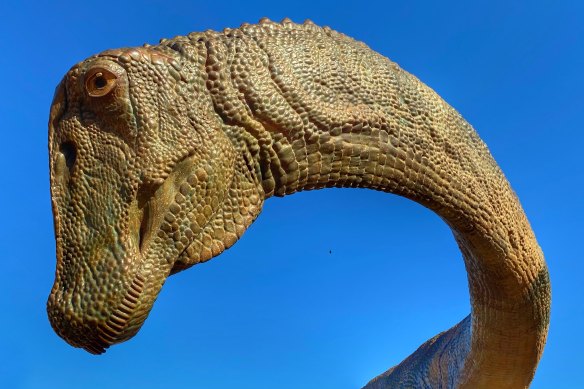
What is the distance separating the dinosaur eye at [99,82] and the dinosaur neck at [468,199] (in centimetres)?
46

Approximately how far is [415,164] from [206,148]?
79cm

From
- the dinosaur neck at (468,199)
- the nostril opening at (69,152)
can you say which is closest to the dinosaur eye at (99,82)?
the nostril opening at (69,152)

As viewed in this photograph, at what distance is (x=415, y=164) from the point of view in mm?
1937

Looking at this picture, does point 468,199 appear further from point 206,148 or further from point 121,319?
point 121,319

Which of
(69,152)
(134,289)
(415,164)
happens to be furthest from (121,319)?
(415,164)

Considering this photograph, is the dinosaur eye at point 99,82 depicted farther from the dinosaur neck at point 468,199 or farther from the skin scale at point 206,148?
the dinosaur neck at point 468,199

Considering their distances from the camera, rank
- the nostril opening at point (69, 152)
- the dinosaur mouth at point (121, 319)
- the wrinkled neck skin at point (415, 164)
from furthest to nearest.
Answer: the wrinkled neck skin at point (415, 164), the nostril opening at point (69, 152), the dinosaur mouth at point (121, 319)

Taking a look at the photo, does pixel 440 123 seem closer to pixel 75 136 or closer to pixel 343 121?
pixel 343 121

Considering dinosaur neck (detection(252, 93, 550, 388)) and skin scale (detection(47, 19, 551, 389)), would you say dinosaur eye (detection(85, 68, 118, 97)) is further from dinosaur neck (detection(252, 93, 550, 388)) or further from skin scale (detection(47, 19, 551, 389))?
dinosaur neck (detection(252, 93, 550, 388))

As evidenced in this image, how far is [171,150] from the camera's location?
144cm

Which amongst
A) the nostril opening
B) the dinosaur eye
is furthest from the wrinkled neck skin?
the nostril opening

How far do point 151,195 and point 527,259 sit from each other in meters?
1.74

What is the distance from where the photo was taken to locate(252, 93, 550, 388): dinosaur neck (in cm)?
174

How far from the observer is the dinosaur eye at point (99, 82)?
1.44m
